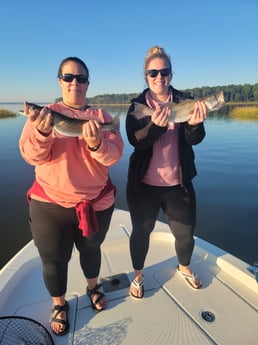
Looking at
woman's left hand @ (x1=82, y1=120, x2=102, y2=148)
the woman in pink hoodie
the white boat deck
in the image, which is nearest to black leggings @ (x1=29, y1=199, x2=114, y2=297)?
the woman in pink hoodie

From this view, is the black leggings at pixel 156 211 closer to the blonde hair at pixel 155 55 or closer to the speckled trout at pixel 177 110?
the speckled trout at pixel 177 110

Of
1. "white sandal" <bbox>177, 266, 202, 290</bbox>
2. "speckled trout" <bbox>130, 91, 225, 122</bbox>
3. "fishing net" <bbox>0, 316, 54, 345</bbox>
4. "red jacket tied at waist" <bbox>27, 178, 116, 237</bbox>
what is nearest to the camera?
"fishing net" <bbox>0, 316, 54, 345</bbox>

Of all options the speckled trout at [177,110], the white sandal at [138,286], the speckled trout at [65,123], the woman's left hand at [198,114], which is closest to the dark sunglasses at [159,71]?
the speckled trout at [177,110]

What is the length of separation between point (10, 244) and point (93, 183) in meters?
4.33

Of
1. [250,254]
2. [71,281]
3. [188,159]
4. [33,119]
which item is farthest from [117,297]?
[250,254]

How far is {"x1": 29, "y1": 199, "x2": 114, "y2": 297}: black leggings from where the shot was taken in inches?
83.8

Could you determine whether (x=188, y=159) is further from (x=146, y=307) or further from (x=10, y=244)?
(x=10, y=244)

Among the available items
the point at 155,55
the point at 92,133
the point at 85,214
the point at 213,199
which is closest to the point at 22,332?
the point at 85,214

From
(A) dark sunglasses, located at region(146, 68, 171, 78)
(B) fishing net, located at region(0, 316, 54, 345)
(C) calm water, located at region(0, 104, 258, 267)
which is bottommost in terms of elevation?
(C) calm water, located at region(0, 104, 258, 267)

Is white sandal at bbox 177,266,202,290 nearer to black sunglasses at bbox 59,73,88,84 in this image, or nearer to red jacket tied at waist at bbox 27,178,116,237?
red jacket tied at waist at bbox 27,178,116,237

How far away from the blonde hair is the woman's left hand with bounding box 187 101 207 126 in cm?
46

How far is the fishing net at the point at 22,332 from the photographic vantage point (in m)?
2.01

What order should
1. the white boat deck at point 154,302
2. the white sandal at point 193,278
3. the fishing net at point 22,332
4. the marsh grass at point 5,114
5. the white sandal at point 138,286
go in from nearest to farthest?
the fishing net at point 22,332, the white boat deck at point 154,302, the white sandal at point 138,286, the white sandal at point 193,278, the marsh grass at point 5,114

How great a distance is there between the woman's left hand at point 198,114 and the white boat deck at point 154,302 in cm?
176
